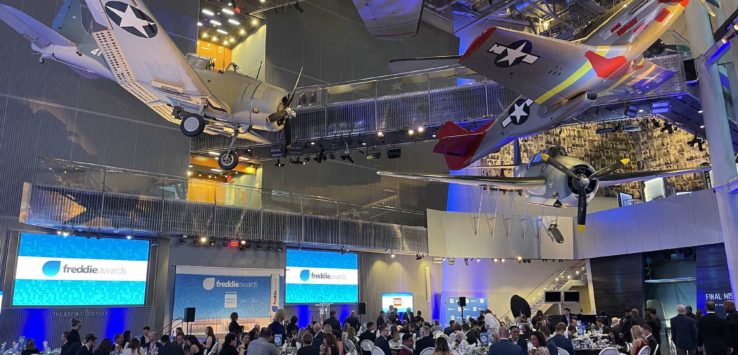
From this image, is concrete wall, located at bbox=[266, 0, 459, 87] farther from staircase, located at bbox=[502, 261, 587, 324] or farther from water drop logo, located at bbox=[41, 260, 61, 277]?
staircase, located at bbox=[502, 261, 587, 324]

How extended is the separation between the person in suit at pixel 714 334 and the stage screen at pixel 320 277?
12743mm

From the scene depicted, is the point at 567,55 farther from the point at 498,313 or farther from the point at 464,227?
the point at 498,313

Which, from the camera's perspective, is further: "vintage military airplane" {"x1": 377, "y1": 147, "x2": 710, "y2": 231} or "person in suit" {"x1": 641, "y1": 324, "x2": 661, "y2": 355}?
"vintage military airplane" {"x1": 377, "y1": 147, "x2": 710, "y2": 231}

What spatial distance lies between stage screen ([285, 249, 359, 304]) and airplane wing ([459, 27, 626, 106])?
11.2 metres

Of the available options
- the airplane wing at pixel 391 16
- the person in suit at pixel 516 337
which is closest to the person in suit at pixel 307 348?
the person in suit at pixel 516 337

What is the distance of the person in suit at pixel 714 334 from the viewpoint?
8141 mm

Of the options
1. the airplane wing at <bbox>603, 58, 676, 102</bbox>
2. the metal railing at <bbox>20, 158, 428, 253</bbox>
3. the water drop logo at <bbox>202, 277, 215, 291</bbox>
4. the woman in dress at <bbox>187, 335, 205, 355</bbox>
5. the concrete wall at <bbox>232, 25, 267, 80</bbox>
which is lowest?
the woman in dress at <bbox>187, 335, 205, 355</bbox>

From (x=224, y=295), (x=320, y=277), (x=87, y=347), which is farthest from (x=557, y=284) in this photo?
(x=87, y=347)

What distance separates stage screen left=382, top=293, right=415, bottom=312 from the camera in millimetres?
20250

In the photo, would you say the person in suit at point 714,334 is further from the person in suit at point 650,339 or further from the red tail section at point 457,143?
the red tail section at point 457,143

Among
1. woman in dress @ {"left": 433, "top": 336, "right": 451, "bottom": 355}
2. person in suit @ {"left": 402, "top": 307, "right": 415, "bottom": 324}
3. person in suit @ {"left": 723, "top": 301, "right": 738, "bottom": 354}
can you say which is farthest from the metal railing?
person in suit @ {"left": 723, "top": 301, "right": 738, "bottom": 354}

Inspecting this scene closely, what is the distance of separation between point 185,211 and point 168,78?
17.3 feet

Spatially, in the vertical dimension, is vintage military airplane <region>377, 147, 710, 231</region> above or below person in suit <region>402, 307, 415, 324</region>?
above

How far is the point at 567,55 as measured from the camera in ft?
29.2
